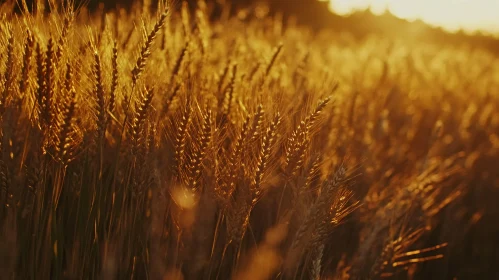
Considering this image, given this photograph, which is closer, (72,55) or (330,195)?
(330,195)

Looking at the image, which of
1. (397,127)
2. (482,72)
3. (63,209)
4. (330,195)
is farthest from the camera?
(482,72)

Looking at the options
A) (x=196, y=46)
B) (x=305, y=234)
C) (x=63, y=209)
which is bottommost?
(x=305, y=234)

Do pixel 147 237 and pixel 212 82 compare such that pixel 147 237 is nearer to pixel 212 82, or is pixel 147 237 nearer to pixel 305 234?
pixel 305 234

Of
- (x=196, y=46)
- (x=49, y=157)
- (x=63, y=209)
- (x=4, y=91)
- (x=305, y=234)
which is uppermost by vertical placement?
(x=196, y=46)

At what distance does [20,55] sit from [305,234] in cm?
98

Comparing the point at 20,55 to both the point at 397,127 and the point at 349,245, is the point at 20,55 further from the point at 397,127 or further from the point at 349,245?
the point at 397,127

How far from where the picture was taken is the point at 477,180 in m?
4.15

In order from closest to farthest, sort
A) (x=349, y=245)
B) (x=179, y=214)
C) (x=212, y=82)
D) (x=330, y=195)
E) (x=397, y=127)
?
(x=179, y=214) → (x=330, y=195) → (x=349, y=245) → (x=212, y=82) → (x=397, y=127)

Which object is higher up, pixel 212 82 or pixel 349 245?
pixel 212 82

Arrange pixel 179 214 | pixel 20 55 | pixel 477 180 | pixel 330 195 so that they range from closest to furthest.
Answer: pixel 179 214 < pixel 330 195 < pixel 20 55 < pixel 477 180

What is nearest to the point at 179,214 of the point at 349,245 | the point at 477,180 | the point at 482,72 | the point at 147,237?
the point at 147,237

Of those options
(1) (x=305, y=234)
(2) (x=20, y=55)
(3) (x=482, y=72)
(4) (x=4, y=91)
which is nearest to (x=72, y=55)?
(2) (x=20, y=55)

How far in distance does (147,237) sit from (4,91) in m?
0.55

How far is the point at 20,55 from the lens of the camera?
1.67 m
